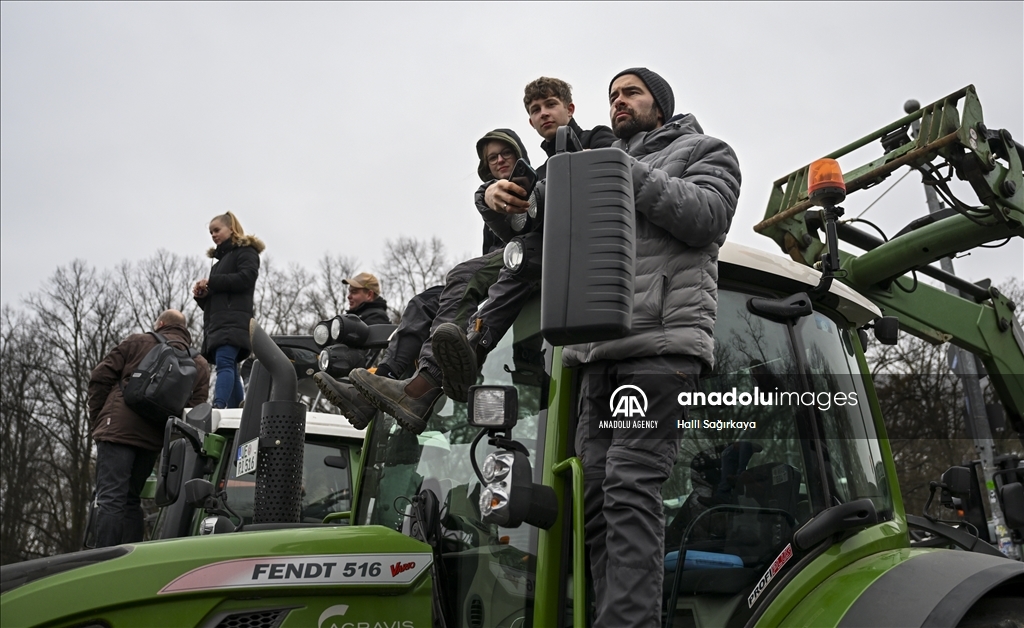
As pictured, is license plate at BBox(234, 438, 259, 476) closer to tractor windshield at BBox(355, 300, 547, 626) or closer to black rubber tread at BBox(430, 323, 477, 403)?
tractor windshield at BBox(355, 300, 547, 626)

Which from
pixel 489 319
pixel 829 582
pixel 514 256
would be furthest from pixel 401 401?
pixel 829 582

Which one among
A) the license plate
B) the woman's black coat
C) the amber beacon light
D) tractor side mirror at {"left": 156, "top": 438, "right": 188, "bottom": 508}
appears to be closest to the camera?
the amber beacon light

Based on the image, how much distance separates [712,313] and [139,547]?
179cm

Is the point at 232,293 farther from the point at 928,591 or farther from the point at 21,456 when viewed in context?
the point at 21,456

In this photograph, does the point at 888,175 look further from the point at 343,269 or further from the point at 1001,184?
the point at 343,269

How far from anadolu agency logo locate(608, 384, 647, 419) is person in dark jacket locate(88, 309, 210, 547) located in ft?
13.0

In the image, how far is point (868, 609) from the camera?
2594 mm

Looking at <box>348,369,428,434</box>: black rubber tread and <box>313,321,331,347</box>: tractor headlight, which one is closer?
<box>348,369,428,434</box>: black rubber tread

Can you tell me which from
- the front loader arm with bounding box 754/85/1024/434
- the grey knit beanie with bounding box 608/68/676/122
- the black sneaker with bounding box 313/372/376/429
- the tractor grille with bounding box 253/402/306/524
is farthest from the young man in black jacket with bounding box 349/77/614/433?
the front loader arm with bounding box 754/85/1024/434

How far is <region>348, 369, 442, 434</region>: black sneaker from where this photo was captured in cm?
311

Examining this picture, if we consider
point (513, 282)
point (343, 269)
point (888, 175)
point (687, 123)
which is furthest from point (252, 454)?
point (343, 269)

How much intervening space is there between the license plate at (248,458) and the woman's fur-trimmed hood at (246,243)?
3353 mm

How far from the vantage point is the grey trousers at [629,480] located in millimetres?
2277

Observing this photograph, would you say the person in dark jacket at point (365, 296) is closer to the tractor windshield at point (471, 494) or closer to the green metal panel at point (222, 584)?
the tractor windshield at point (471, 494)
